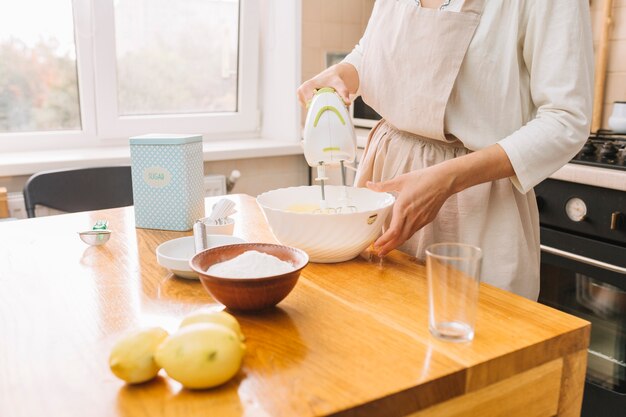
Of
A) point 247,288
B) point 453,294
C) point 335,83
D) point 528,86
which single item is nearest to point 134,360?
point 247,288

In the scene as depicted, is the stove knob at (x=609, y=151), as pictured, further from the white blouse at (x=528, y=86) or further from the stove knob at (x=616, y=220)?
the white blouse at (x=528, y=86)

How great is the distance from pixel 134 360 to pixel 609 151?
1518 millimetres

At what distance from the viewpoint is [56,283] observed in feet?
3.36

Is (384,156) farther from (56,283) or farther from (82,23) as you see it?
(82,23)

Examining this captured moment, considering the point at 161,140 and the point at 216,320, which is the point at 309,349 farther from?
the point at 161,140

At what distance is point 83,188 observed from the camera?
1.99 m

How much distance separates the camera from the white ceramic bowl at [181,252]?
101cm

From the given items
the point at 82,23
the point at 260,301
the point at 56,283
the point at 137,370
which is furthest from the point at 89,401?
the point at 82,23

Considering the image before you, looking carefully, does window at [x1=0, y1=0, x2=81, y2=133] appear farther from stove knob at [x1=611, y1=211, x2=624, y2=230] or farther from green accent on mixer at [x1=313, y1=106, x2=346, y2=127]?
stove knob at [x1=611, y1=211, x2=624, y2=230]

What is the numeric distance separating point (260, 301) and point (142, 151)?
641 millimetres

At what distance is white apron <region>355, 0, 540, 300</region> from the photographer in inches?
46.5

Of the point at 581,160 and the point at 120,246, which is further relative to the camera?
the point at 581,160

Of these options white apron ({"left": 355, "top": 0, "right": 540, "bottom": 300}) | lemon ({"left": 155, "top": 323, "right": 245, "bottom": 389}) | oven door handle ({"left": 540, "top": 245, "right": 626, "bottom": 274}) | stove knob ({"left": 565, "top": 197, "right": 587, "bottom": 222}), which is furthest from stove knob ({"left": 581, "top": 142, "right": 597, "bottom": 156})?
lemon ({"left": 155, "top": 323, "right": 245, "bottom": 389})

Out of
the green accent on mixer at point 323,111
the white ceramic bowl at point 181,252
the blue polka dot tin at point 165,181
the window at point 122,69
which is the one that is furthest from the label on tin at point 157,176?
the window at point 122,69
